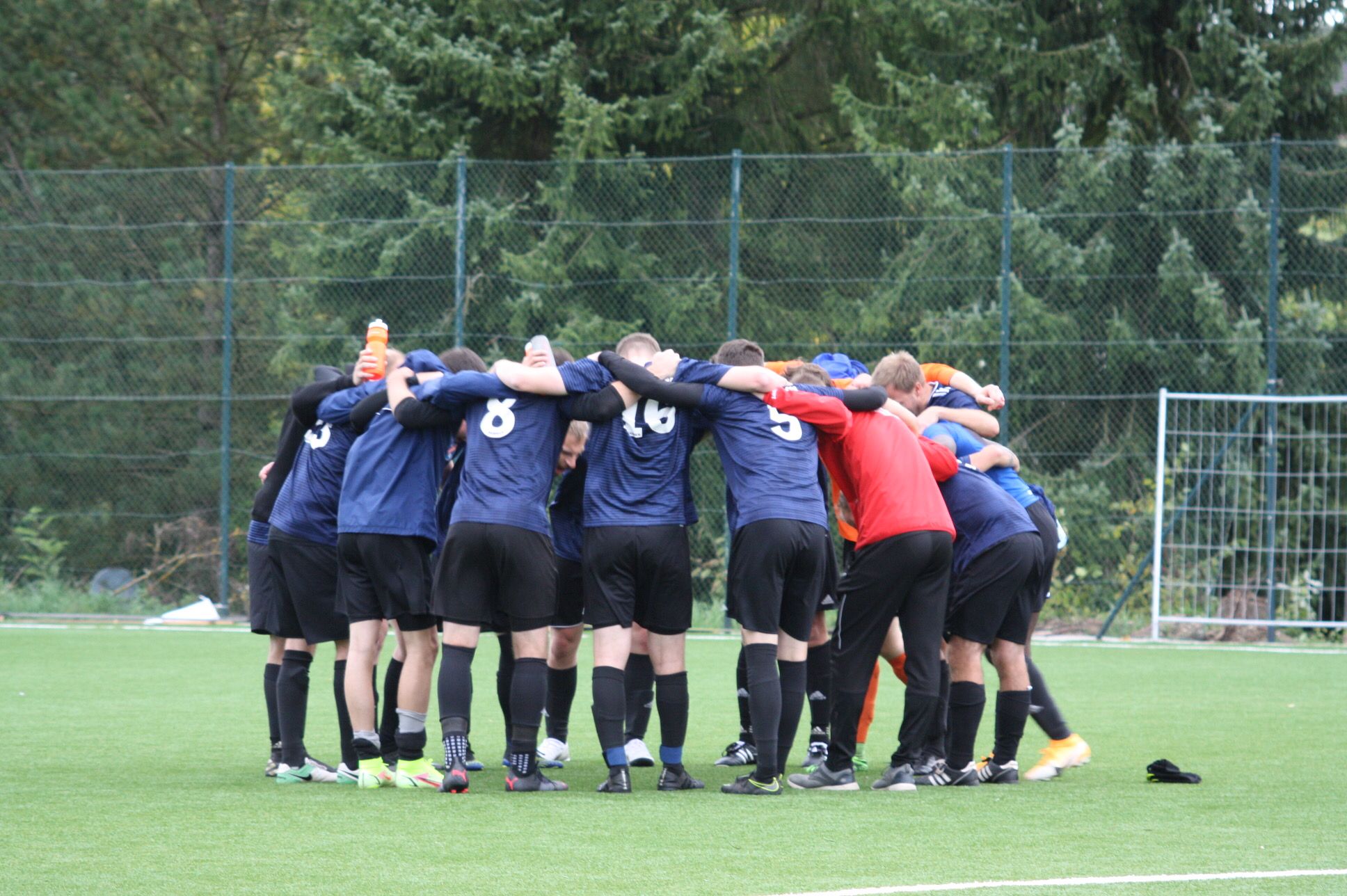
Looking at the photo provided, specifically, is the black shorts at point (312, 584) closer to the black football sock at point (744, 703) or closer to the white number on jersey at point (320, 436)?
the white number on jersey at point (320, 436)

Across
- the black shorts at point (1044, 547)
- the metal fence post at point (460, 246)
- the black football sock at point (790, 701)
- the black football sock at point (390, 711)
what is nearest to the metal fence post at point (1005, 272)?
the metal fence post at point (460, 246)

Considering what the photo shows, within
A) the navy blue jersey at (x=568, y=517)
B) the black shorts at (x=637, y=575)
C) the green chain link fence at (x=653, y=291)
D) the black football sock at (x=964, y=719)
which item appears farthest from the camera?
the green chain link fence at (x=653, y=291)

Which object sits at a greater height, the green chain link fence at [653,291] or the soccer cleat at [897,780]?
the green chain link fence at [653,291]

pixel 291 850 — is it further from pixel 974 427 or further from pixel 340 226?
pixel 340 226

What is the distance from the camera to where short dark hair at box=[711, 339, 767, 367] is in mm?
6414

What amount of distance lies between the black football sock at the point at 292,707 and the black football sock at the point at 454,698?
0.73 metres

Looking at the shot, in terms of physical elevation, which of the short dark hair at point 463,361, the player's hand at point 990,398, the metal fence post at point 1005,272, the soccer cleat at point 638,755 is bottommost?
the soccer cleat at point 638,755

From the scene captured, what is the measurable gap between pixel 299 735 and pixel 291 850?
66.2 inches

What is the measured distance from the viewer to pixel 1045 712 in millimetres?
6812

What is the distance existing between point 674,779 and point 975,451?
1929 mm

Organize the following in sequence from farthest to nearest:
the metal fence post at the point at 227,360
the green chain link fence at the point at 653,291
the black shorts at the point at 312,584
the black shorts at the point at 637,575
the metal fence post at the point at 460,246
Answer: the metal fence post at the point at 227,360 < the metal fence post at the point at 460,246 < the green chain link fence at the point at 653,291 < the black shorts at the point at 312,584 < the black shorts at the point at 637,575

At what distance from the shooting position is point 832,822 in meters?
5.38

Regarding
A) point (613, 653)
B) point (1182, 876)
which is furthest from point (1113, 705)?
point (1182, 876)

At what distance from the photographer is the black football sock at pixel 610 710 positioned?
20.0 feet
